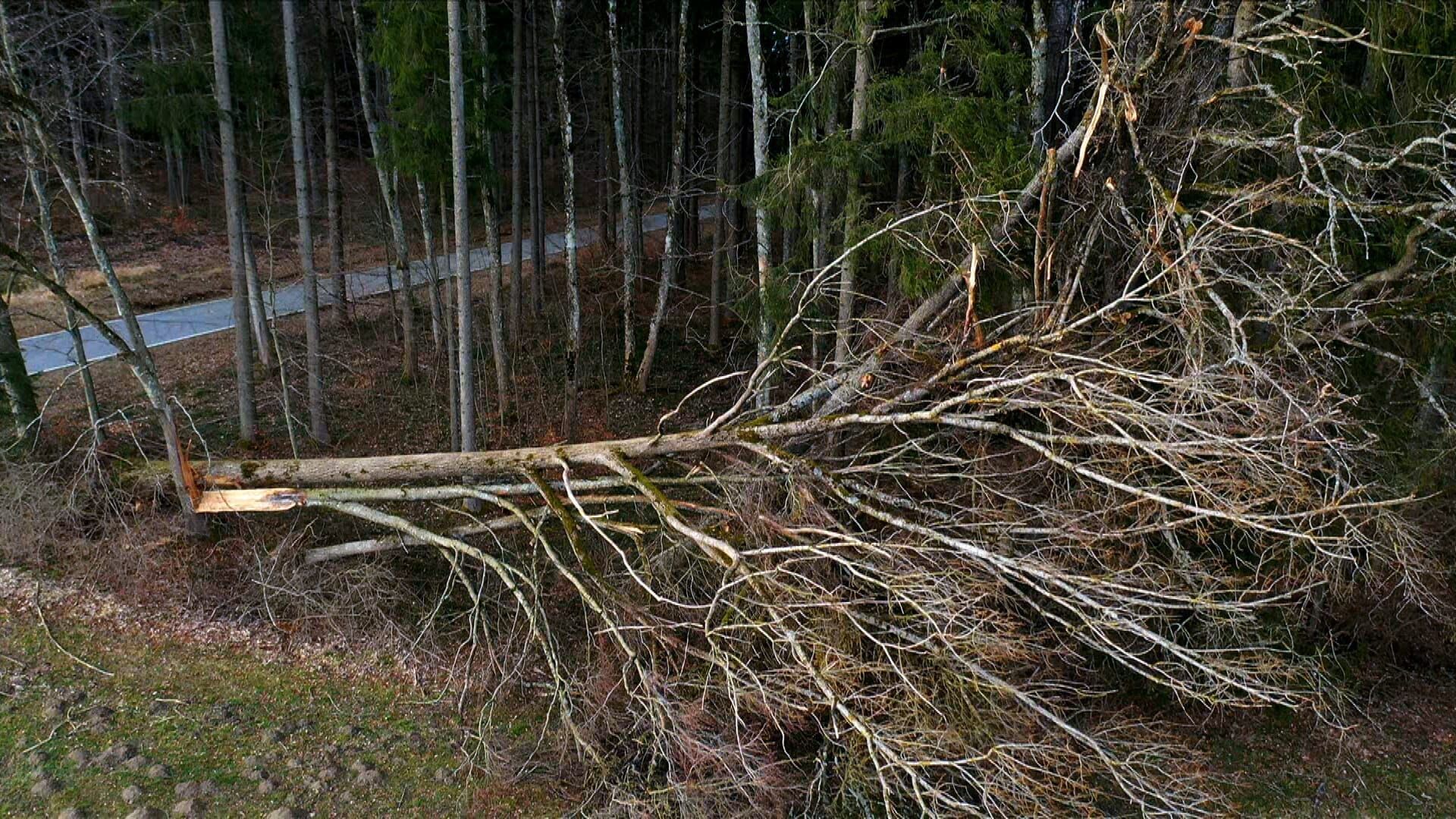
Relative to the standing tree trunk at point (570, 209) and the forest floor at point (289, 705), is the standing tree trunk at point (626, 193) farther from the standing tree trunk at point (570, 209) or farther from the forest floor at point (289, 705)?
the forest floor at point (289, 705)

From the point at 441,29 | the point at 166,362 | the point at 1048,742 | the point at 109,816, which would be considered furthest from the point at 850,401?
the point at 166,362

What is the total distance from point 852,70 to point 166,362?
1207 cm

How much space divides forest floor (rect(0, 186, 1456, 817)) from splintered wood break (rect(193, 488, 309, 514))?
0.38 metres

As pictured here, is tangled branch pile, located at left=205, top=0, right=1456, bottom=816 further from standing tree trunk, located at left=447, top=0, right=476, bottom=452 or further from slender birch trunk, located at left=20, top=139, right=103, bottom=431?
slender birch trunk, located at left=20, top=139, right=103, bottom=431

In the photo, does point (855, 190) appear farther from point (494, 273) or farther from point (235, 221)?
point (235, 221)

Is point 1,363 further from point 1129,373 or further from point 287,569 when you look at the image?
point 1129,373

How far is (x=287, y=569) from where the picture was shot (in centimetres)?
987

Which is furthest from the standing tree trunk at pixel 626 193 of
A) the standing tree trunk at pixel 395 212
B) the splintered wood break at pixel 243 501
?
the splintered wood break at pixel 243 501

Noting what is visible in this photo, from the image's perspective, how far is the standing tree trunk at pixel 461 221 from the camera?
33.2 feet

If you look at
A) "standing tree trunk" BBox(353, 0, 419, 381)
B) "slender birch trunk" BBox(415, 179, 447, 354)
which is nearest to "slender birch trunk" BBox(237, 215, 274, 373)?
"standing tree trunk" BBox(353, 0, 419, 381)

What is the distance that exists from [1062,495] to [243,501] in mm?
8580

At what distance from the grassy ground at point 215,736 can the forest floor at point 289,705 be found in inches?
0.7

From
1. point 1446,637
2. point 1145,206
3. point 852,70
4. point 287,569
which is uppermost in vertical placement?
point 852,70

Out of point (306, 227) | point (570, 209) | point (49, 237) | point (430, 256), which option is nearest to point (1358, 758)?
point (570, 209)
